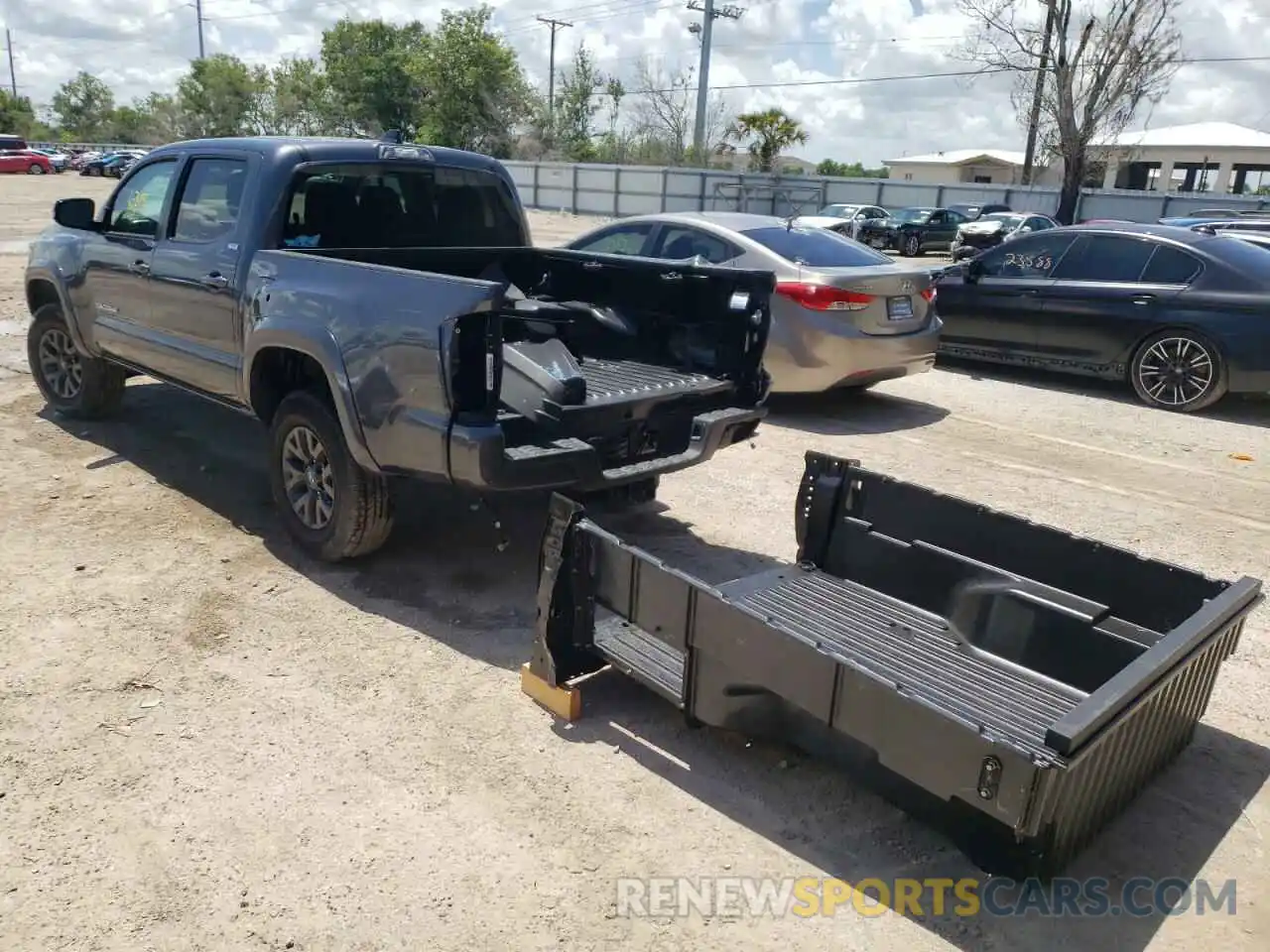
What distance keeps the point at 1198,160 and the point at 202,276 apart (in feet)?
184

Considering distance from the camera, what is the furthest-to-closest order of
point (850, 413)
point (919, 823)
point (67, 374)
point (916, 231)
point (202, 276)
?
point (916, 231) → point (850, 413) → point (67, 374) → point (202, 276) → point (919, 823)

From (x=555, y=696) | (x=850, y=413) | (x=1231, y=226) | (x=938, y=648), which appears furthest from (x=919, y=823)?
(x=1231, y=226)

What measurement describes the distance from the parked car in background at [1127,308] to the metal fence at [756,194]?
23.2m

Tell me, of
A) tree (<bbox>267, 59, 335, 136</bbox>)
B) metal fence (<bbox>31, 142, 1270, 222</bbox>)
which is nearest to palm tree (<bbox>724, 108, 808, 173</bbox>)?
metal fence (<bbox>31, 142, 1270, 222</bbox>)

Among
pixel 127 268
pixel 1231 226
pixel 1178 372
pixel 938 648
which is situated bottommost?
pixel 938 648

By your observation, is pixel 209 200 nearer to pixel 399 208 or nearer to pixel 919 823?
pixel 399 208

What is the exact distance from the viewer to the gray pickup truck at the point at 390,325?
4.07 metres

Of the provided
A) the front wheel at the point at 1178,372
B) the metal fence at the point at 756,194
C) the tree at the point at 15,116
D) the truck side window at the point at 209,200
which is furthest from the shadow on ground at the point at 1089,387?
the tree at the point at 15,116

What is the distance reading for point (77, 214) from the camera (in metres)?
6.30

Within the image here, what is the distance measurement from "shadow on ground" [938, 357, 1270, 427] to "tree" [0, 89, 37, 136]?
93194 mm

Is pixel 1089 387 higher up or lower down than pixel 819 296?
lower down

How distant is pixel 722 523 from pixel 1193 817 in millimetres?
2885

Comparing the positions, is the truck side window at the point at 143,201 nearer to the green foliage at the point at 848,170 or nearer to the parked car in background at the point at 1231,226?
the parked car in background at the point at 1231,226

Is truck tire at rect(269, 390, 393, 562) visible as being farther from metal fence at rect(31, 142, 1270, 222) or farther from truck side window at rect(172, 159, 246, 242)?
metal fence at rect(31, 142, 1270, 222)
